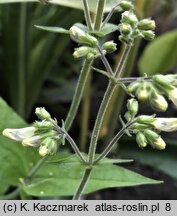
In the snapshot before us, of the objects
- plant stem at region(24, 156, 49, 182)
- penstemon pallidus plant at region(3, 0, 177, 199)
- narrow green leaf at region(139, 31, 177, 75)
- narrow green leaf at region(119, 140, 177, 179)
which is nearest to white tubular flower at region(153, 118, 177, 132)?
penstemon pallidus plant at region(3, 0, 177, 199)

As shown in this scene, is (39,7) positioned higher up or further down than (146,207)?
higher up

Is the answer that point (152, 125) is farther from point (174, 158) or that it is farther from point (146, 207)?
point (174, 158)

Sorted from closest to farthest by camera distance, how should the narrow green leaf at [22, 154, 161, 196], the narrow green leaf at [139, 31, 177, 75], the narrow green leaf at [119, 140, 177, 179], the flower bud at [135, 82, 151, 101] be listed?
the flower bud at [135, 82, 151, 101] < the narrow green leaf at [22, 154, 161, 196] < the narrow green leaf at [119, 140, 177, 179] < the narrow green leaf at [139, 31, 177, 75]

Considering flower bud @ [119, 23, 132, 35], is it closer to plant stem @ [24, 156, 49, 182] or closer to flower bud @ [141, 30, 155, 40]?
flower bud @ [141, 30, 155, 40]

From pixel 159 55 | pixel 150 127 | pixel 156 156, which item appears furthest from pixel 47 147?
pixel 159 55

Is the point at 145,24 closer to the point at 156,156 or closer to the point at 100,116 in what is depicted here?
the point at 100,116

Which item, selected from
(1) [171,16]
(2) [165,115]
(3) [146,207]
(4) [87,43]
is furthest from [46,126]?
(1) [171,16]
